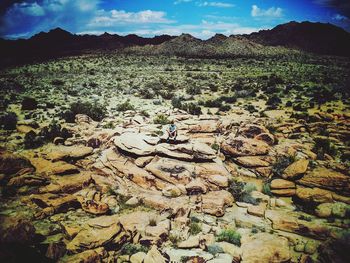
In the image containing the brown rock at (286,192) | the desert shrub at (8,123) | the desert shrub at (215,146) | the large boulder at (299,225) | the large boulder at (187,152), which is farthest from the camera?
the desert shrub at (8,123)

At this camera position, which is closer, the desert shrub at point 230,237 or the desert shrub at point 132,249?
the desert shrub at point 132,249

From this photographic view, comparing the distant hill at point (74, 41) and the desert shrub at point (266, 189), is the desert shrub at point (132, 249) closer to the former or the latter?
the desert shrub at point (266, 189)

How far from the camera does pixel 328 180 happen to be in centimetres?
1103

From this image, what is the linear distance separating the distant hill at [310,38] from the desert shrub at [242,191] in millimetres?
110282

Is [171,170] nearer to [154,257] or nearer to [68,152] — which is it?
[154,257]

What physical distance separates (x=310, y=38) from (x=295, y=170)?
127 meters

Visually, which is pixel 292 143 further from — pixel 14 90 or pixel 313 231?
pixel 14 90

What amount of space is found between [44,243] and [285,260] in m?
7.58

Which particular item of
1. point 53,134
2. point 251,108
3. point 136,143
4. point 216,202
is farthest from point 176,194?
point 251,108

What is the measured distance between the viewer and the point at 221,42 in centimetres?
9519

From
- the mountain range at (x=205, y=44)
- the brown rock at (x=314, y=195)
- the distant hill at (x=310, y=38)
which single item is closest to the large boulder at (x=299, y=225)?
the brown rock at (x=314, y=195)

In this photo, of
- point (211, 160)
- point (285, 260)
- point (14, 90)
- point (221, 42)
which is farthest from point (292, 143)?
point (221, 42)

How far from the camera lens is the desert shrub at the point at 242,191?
36.0ft

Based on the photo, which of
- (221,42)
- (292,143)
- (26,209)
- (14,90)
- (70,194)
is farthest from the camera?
(221,42)
